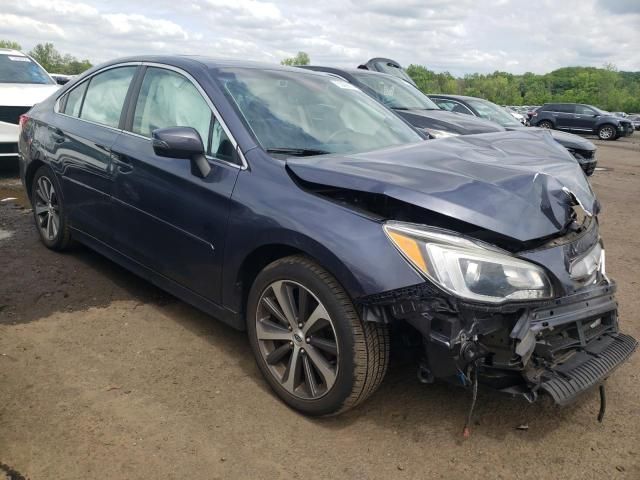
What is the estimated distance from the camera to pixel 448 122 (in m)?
7.84

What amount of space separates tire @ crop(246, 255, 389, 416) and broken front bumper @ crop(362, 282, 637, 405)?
0.55ft

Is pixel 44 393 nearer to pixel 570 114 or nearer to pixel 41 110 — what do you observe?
pixel 41 110

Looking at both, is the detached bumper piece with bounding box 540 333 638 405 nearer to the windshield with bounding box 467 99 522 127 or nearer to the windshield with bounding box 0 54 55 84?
the windshield with bounding box 0 54 55 84

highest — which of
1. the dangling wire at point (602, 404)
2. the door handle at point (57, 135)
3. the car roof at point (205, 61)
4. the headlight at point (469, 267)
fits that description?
the car roof at point (205, 61)

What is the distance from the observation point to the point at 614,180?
11.9m

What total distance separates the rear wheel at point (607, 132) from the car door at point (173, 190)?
89.5 ft

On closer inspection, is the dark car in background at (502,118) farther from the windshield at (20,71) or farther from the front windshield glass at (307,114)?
the windshield at (20,71)

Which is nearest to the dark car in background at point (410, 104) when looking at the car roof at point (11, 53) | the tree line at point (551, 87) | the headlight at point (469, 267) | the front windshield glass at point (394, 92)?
the front windshield glass at point (394, 92)

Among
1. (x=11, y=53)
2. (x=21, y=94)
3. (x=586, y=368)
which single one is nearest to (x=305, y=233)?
(x=586, y=368)

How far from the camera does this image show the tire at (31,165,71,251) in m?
4.63

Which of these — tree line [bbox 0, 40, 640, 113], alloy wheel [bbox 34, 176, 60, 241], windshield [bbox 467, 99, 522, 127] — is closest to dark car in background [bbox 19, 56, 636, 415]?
alloy wheel [bbox 34, 176, 60, 241]

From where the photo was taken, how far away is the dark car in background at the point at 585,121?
87.0 feet

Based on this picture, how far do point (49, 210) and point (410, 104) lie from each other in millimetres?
5744

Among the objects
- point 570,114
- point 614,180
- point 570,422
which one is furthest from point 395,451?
point 570,114
